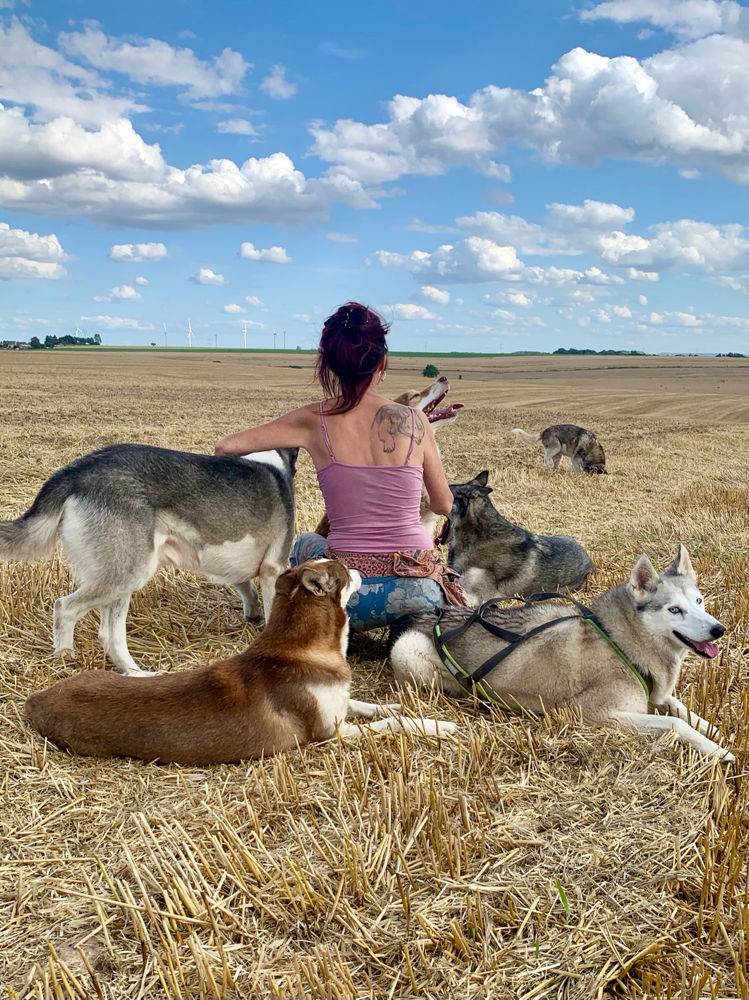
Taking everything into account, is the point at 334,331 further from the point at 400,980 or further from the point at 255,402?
the point at 255,402

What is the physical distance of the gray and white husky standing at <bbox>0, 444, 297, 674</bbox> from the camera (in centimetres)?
503

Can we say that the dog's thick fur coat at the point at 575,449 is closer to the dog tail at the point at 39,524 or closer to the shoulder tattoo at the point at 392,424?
the shoulder tattoo at the point at 392,424

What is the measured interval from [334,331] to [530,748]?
287 centimetres

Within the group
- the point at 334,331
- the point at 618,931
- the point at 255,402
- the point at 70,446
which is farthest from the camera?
the point at 255,402

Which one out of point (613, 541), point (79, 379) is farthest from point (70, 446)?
point (79, 379)

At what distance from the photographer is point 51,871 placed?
314 cm

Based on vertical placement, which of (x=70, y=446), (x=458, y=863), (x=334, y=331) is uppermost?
(x=334, y=331)

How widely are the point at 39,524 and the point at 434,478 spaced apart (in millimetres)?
2827

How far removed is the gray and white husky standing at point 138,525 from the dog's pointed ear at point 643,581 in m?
2.75

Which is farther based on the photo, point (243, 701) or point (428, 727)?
point (428, 727)

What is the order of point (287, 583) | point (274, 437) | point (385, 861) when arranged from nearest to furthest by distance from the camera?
point (385, 861)
point (287, 583)
point (274, 437)

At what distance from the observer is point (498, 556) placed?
7125mm

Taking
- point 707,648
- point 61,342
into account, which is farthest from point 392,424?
point 61,342

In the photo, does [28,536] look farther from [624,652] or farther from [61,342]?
[61,342]
